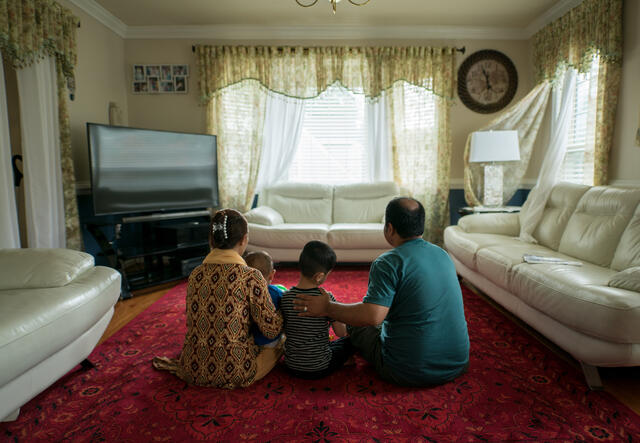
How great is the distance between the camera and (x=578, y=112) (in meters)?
3.73

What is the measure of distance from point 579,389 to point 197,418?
1.61 m

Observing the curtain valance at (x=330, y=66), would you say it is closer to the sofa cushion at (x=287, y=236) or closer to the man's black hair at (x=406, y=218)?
the sofa cushion at (x=287, y=236)

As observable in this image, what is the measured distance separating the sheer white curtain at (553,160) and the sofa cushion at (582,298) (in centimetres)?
91

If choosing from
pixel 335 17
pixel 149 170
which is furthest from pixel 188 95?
pixel 335 17

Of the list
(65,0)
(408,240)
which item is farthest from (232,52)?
(408,240)

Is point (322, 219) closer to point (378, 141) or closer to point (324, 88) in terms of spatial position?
point (378, 141)

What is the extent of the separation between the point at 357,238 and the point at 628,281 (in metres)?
2.36

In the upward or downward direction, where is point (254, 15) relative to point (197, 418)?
upward

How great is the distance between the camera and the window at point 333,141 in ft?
15.5

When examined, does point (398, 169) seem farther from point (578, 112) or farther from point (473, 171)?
point (578, 112)

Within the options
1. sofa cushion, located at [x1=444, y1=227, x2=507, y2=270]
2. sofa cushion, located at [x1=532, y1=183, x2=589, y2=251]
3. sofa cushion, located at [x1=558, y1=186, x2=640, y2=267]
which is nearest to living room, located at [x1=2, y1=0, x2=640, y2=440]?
sofa cushion, located at [x1=532, y1=183, x2=589, y2=251]

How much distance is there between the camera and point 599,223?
2.51 meters

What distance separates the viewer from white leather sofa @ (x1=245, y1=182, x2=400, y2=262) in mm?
3842

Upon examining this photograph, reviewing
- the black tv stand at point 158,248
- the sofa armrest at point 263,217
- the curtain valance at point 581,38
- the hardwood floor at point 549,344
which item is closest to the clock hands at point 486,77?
the curtain valance at point 581,38
